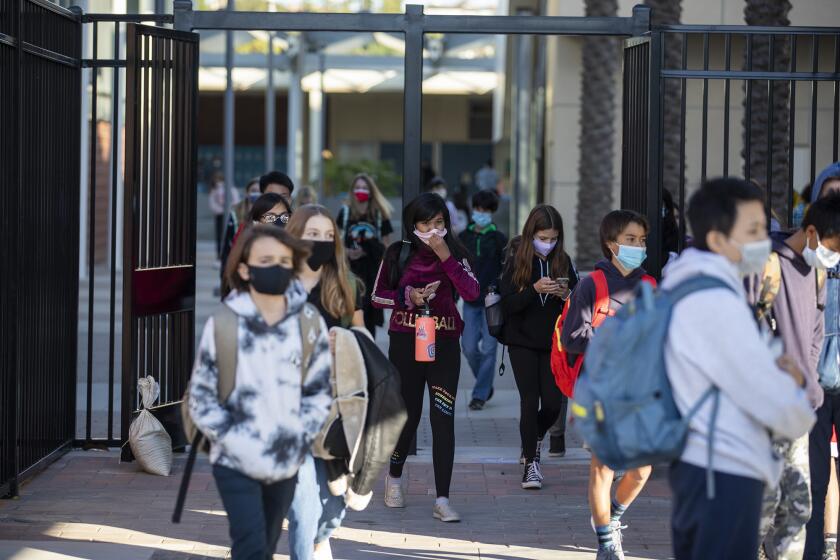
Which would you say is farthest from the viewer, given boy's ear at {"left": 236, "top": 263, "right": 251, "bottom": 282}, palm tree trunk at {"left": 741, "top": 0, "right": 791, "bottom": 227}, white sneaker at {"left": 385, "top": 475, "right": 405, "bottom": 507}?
palm tree trunk at {"left": 741, "top": 0, "right": 791, "bottom": 227}

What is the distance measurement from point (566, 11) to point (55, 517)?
17485mm

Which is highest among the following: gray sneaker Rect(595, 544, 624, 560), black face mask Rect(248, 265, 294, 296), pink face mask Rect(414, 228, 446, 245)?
pink face mask Rect(414, 228, 446, 245)

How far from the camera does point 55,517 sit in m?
7.22

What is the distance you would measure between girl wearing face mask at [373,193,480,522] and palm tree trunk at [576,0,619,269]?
588 inches

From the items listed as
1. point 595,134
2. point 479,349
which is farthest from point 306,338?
point 595,134

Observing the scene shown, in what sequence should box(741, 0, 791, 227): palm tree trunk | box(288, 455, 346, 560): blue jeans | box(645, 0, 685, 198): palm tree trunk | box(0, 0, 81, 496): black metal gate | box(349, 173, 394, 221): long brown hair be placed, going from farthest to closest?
box(645, 0, 685, 198): palm tree trunk
box(741, 0, 791, 227): palm tree trunk
box(349, 173, 394, 221): long brown hair
box(0, 0, 81, 496): black metal gate
box(288, 455, 346, 560): blue jeans

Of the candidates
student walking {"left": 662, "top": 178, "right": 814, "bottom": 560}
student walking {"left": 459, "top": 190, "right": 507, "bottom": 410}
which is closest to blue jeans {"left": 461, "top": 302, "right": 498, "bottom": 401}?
student walking {"left": 459, "top": 190, "right": 507, "bottom": 410}

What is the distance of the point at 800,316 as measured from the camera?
217 inches

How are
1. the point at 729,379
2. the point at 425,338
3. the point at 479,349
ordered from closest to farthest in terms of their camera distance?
the point at 729,379, the point at 425,338, the point at 479,349

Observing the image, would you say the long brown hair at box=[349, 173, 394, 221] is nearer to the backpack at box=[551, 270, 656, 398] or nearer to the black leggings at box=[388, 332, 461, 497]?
the black leggings at box=[388, 332, 461, 497]

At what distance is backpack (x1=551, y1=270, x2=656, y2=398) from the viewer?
21.2 feet

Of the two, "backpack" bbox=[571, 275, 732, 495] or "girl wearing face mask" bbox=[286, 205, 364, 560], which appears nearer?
"backpack" bbox=[571, 275, 732, 495]

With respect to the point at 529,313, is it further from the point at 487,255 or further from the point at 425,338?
the point at 487,255

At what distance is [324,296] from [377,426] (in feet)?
2.15
